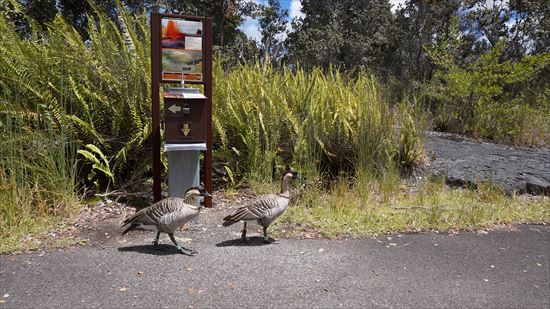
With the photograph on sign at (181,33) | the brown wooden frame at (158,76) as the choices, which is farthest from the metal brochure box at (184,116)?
the photograph on sign at (181,33)

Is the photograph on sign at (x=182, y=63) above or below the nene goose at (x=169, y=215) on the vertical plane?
above

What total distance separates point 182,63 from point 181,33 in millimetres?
353

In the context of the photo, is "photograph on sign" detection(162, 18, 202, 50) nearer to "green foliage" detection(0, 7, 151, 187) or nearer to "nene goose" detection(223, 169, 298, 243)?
"green foliage" detection(0, 7, 151, 187)

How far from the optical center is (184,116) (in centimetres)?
527

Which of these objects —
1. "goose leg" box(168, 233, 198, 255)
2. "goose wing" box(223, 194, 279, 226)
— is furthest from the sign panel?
"goose leg" box(168, 233, 198, 255)

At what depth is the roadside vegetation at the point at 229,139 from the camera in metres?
5.29

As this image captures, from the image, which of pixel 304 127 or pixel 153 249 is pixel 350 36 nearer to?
pixel 304 127

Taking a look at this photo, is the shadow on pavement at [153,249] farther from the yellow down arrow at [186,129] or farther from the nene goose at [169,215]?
the yellow down arrow at [186,129]

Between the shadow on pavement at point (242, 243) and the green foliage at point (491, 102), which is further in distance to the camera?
the green foliage at point (491, 102)

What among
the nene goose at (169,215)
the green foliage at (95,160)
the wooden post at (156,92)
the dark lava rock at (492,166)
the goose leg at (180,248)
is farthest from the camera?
the dark lava rock at (492,166)

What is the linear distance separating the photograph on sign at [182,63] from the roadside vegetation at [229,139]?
117 cm

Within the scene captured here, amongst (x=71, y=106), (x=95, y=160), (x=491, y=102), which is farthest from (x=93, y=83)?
(x=491, y=102)

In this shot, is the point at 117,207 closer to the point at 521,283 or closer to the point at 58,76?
the point at 58,76

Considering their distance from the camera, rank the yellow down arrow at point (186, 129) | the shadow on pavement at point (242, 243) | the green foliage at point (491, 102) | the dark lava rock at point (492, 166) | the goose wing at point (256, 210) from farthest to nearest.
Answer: the green foliage at point (491, 102) → the dark lava rock at point (492, 166) → the yellow down arrow at point (186, 129) → the shadow on pavement at point (242, 243) → the goose wing at point (256, 210)
